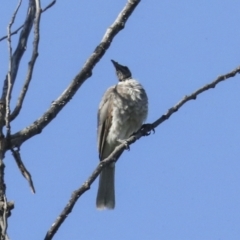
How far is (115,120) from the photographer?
7359mm

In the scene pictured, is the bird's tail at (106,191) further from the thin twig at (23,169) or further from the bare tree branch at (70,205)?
the bare tree branch at (70,205)

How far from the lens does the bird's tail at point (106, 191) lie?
757 centimetres

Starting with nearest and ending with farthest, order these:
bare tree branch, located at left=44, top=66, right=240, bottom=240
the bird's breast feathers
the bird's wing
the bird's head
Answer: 1. bare tree branch, located at left=44, top=66, right=240, bottom=240
2. the bird's breast feathers
3. the bird's wing
4. the bird's head

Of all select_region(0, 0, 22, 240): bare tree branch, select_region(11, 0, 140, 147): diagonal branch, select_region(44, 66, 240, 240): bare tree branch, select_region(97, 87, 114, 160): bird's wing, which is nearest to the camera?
select_region(0, 0, 22, 240): bare tree branch

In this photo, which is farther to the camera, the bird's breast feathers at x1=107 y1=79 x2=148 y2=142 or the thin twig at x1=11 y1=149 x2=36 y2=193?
the bird's breast feathers at x1=107 y1=79 x2=148 y2=142

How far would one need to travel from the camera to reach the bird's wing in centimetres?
747

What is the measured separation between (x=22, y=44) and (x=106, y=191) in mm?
4564

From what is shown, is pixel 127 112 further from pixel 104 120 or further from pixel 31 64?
pixel 31 64

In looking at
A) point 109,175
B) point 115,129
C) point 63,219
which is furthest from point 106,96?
point 63,219

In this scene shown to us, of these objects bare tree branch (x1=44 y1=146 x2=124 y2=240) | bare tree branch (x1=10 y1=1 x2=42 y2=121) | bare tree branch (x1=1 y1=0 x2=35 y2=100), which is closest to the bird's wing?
bare tree branch (x1=1 y1=0 x2=35 y2=100)

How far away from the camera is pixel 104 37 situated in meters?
3.25

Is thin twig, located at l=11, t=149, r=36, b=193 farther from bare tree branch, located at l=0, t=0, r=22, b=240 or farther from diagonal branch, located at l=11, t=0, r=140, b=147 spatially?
bare tree branch, located at l=0, t=0, r=22, b=240

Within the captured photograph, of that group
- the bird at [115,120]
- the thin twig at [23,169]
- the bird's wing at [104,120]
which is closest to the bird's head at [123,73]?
the bird at [115,120]

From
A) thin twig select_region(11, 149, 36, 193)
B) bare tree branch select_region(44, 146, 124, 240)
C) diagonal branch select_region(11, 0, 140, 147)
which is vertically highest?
diagonal branch select_region(11, 0, 140, 147)
